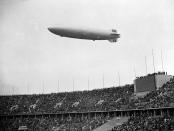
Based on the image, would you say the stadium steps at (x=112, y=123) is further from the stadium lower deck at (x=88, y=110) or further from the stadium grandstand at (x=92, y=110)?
the stadium lower deck at (x=88, y=110)

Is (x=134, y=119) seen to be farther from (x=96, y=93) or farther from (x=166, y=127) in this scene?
(x=96, y=93)

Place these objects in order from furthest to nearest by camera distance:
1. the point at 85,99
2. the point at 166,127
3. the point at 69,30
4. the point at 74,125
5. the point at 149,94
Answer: the point at 85,99
the point at 74,125
the point at 149,94
the point at 69,30
the point at 166,127

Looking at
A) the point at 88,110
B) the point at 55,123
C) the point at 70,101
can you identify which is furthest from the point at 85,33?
the point at 70,101

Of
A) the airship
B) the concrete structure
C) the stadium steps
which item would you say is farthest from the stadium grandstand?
the airship

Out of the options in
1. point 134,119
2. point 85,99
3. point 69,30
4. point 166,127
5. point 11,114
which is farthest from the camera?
point 11,114

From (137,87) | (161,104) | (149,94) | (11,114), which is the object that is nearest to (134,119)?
(161,104)
